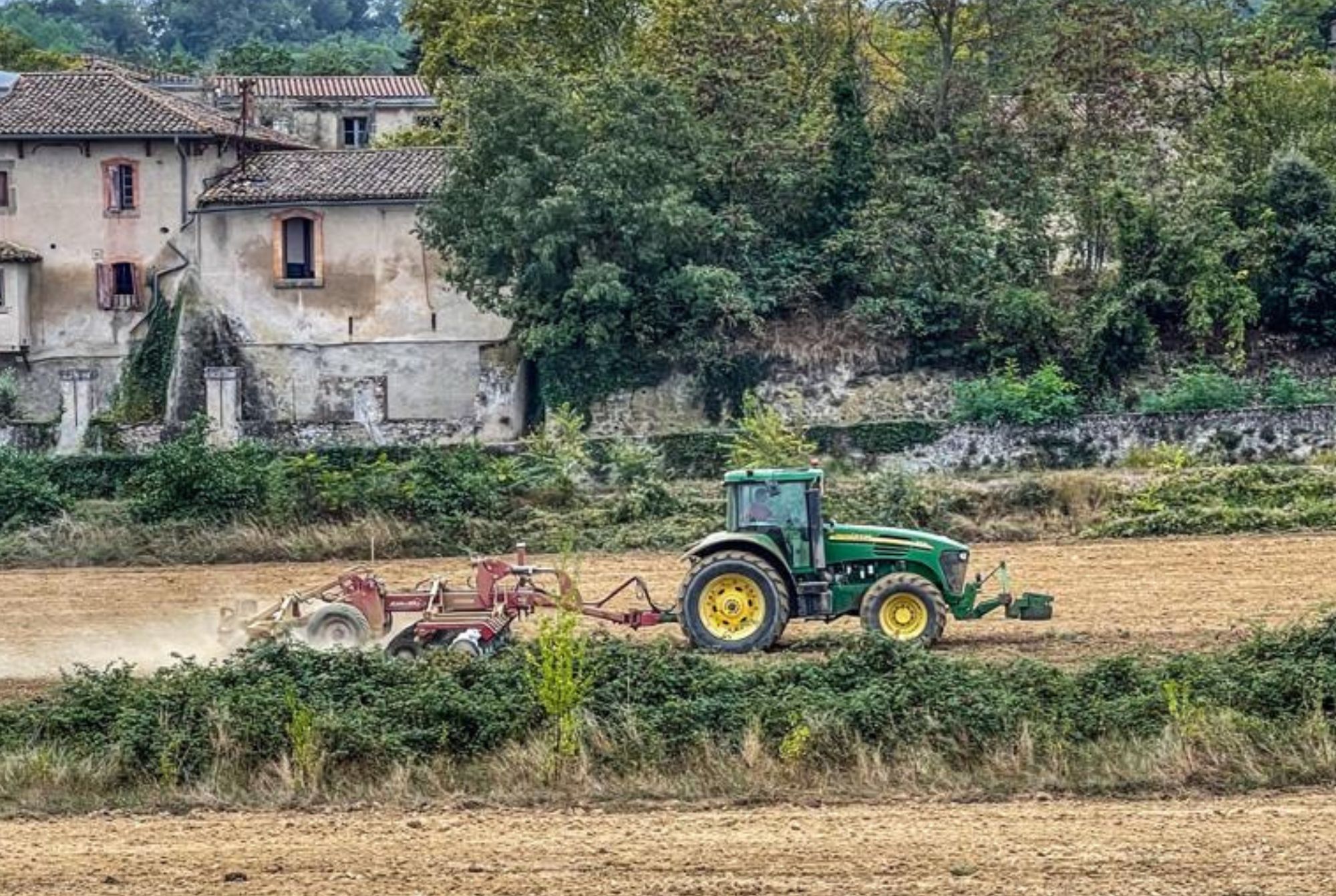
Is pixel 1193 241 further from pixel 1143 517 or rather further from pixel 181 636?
pixel 181 636

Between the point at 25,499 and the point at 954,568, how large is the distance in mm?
19403

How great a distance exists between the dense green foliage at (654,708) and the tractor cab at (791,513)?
380cm

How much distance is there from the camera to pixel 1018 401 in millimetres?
45094

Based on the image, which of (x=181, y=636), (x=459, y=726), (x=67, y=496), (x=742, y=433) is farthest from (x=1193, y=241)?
(x=459, y=726)

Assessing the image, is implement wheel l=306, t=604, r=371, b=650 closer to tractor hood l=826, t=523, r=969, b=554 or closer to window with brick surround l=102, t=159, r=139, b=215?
tractor hood l=826, t=523, r=969, b=554

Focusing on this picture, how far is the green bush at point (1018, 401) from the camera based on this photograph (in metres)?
44.8

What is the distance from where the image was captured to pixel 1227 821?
19469 mm

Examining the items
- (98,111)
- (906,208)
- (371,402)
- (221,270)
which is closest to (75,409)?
(221,270)

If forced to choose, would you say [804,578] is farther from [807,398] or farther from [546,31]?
[546,31]

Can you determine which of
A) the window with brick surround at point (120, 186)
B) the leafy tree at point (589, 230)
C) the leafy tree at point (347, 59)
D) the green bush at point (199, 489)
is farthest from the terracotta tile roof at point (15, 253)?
the leafy tree at point (347, 59)

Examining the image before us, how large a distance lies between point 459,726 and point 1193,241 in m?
29.7

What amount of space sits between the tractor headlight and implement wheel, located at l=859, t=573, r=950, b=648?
473mm

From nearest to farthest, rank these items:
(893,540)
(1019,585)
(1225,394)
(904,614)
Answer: (904,614) < (893,540) < (1019,585) < (1225,394)

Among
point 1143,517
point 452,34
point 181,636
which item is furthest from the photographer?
point 452,34
